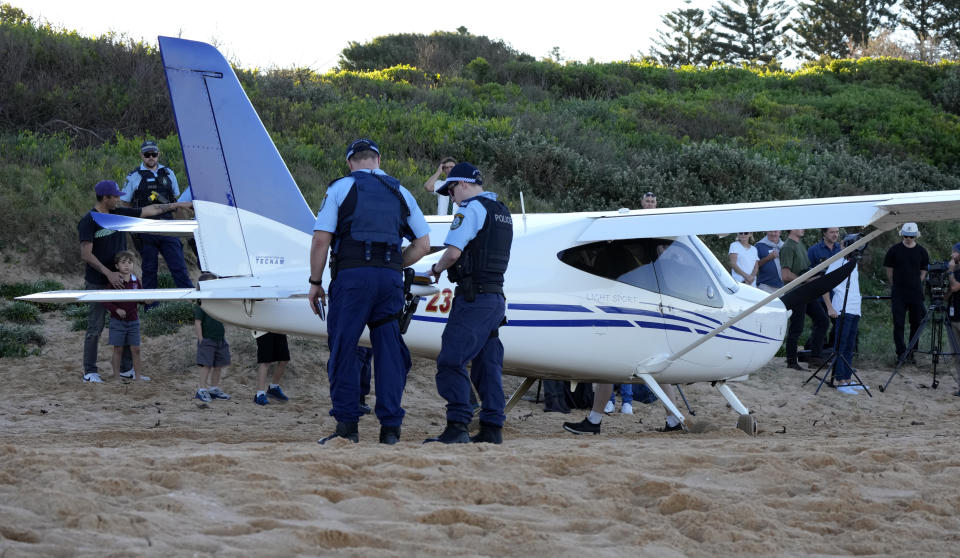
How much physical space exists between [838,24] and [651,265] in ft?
179

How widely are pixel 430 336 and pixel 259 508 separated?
4.04 m

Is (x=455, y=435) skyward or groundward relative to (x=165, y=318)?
groundward

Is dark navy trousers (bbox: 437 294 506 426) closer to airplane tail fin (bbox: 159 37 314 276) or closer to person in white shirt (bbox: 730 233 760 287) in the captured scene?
airplane tail fin (bbox: 159 37 314 276)

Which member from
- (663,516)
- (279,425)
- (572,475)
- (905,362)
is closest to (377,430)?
(279,425)

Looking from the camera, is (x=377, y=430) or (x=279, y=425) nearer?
(x=377, y=430)

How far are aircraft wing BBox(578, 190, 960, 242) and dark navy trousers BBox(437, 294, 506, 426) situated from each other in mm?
1586

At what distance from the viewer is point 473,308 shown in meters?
7.36

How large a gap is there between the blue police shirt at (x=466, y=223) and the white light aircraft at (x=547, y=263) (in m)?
0.57

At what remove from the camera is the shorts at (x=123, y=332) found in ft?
36.0

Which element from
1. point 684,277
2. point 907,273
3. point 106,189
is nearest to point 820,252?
point 907,273

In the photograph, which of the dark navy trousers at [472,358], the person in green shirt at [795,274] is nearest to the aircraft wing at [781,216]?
the dark navy trousers at [472,358]

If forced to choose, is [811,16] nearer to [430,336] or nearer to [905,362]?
[905,362]

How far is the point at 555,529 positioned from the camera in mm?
4492

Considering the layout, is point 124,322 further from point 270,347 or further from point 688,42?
point 688,42
